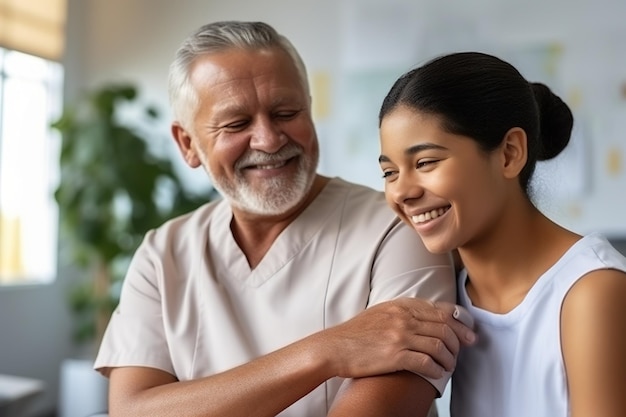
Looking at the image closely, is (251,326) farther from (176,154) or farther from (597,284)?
(176,154)

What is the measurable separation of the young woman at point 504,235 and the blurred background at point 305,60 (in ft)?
8.67

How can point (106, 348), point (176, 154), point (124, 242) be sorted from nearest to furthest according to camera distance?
point (106, 348) < point (124, 242) < point (176, 154)

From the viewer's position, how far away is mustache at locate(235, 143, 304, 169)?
1.63 meters

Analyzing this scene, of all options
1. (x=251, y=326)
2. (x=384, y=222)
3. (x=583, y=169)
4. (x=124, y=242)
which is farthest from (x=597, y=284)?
(x=124, y=242)

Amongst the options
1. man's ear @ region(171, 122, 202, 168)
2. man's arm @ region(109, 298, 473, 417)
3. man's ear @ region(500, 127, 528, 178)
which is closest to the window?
man's ear @ region(171, 122, 202, 168)

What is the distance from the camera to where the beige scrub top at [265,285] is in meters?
1.49

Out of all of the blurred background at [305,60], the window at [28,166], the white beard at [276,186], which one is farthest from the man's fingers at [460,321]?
the window at [28,166]

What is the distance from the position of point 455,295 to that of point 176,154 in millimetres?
4045

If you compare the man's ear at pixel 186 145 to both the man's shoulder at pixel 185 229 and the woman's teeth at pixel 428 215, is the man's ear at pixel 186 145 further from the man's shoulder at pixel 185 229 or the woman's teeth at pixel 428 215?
the woman's teeth at pixel 428 215

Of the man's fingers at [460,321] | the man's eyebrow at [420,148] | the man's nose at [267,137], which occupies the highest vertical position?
the man's nose at [267,137]

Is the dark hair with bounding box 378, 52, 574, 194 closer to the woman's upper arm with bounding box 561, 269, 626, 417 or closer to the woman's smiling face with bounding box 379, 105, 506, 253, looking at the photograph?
the woman's smiling face with bounding box 379, 105, 506, 253

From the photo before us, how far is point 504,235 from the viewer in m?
1.28

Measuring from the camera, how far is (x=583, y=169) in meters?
4.17

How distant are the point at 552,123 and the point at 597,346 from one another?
1.44ft
